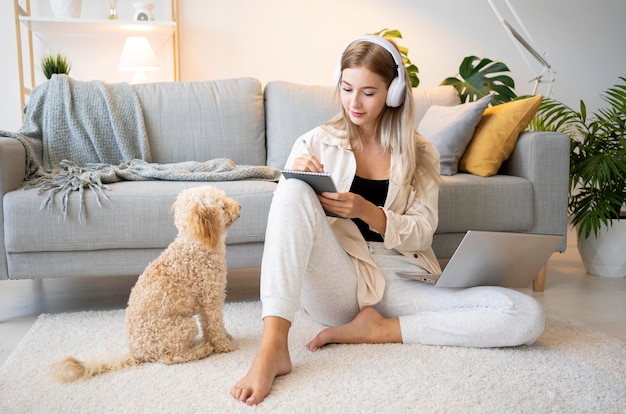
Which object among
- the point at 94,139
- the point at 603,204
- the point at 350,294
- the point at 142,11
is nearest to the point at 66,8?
the point at 142,11

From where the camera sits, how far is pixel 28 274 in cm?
214

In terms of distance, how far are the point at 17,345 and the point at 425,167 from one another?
1378 millimetres

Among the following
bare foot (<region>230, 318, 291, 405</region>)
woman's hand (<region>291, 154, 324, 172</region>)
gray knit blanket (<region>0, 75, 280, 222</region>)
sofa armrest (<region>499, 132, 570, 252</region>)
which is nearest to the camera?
bare foot (<region>230, 318, 291, 405</region>)

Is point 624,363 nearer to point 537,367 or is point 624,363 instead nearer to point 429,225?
point 537,367

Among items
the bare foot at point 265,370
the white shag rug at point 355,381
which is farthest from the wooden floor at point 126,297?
the bare foot at point 265,370

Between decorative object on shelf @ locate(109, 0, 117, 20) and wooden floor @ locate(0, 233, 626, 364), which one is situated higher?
decorative object on shelf @ locate(109, 0, 117, 20)

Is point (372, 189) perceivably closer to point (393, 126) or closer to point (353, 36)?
point (393, 126)

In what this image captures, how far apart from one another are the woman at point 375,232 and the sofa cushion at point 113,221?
496 millimetres

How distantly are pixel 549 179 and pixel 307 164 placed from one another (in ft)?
4.57

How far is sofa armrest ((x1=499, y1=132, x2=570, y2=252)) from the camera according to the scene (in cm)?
259

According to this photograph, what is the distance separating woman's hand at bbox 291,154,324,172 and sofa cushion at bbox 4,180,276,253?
0.60 m

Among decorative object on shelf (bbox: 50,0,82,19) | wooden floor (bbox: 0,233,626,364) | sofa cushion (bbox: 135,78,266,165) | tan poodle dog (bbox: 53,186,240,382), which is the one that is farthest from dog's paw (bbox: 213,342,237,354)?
decorative object on shelf (bbox: 50,0,82,19)

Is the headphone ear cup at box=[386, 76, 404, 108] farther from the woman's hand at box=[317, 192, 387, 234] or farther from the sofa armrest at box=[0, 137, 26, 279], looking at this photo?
the sofa armrest at box=[0, 137, 26, 279]

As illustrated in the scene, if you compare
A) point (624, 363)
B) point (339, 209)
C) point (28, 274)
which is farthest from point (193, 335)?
point (624, 363)
